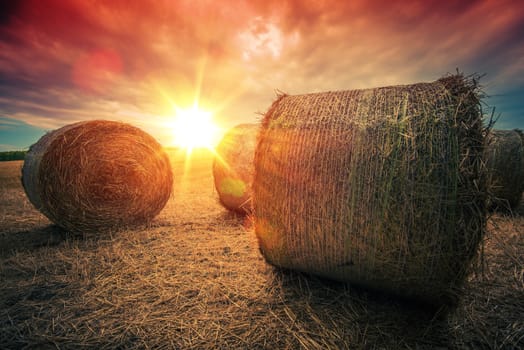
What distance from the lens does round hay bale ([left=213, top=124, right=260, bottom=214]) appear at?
6.14m

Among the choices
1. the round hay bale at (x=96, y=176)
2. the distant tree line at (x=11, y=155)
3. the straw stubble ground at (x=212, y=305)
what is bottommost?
the straw stubble ground at (x=212, y=305)

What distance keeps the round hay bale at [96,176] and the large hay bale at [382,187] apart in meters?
3.57

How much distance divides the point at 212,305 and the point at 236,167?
12.4 ft

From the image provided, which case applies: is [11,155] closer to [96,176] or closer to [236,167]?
[96,176]

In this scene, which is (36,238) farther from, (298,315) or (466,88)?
(466,88)

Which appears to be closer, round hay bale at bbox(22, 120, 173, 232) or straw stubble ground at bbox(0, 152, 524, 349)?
straw stubble ground at bbox(0, 152, 524, 349)

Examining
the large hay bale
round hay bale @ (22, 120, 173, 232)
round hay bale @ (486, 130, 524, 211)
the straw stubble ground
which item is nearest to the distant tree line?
round hay bale @ (22, 120, 173, 232)

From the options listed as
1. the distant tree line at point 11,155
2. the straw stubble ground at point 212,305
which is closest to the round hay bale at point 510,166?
the straw stubble ground at point 212,305

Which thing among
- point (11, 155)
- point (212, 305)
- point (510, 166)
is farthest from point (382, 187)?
point (11, 155)

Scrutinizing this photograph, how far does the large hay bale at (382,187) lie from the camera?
2164 mm

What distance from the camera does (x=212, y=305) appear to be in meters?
2.76

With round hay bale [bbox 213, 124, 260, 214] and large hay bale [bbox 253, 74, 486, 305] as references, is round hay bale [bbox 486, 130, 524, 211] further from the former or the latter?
Result: round hay bale [bbox 213, 124, 260, 214]

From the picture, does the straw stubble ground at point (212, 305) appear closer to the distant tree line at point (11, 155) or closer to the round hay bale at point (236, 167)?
the round hay bale at point (236, 167)

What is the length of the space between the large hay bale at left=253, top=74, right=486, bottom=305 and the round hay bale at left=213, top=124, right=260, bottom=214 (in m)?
3.13
